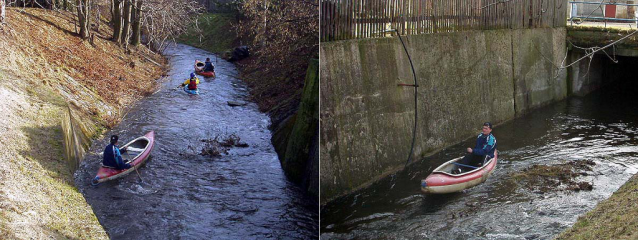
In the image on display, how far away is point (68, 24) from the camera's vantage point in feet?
94.9

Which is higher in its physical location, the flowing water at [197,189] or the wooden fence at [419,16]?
the wooden fence at [419,16]

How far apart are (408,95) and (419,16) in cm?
218

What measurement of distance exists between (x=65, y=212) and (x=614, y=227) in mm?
9374

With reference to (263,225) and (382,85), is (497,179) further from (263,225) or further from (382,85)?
(263,225)

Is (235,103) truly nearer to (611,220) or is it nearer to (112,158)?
(112,158)

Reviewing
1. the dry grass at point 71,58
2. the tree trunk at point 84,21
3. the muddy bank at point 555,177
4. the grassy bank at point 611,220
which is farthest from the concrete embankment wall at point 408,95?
the tree trunk at point 84,21

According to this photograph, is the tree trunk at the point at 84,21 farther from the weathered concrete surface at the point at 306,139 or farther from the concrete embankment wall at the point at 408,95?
the concrete embankment wall at the point at 408,95

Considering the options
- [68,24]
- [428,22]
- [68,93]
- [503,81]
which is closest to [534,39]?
[503,81]

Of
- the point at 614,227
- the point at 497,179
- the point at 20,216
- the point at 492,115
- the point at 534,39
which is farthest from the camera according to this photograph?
the point at 534,39

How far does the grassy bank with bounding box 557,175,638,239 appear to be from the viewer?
27.6 ft

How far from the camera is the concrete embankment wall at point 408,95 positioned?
38.0ft

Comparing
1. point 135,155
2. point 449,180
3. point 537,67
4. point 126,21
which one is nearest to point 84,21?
point 126,21

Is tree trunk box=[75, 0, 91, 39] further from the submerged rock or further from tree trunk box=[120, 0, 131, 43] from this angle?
the submerged rock

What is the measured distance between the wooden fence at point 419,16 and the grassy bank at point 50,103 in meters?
6.13
